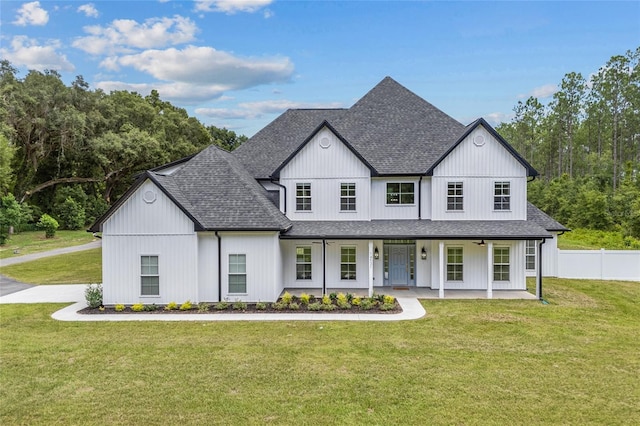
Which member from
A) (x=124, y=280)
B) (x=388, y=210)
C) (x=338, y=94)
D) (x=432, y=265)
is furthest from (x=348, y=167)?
(x=338, y=94)

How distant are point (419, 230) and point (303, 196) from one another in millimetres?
5268

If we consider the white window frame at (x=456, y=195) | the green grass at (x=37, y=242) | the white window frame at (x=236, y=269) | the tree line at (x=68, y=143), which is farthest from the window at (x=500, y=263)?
the tree line at (x=68, y=143)

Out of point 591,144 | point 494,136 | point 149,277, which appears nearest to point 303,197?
point 149,277

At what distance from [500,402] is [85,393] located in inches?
321

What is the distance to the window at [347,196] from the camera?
17266 mm

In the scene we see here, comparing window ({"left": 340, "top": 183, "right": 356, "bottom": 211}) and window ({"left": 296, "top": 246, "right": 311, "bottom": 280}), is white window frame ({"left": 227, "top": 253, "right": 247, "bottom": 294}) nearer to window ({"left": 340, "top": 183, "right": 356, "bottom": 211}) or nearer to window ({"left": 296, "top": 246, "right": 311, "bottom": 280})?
window ({"left": 296, "top": 246, "right": 311, "bottom": 280})

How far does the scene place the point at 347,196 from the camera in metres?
17.3

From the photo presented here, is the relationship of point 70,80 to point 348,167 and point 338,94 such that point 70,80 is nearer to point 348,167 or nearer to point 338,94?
point 338,94

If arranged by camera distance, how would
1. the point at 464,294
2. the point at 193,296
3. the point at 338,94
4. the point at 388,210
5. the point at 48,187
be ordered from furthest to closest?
the point at 48,187, the point at 338,94, the point at 388,210, the point at 464,294, the point at 193,296

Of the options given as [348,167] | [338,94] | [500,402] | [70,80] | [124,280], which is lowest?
[500,402]

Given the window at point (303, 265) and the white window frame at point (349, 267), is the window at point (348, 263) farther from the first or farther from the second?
the window at point (303, 265)

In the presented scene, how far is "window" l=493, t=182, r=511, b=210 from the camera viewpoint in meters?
17.0

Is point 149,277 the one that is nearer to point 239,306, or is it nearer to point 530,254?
point 239,306

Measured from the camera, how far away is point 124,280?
1465cm
